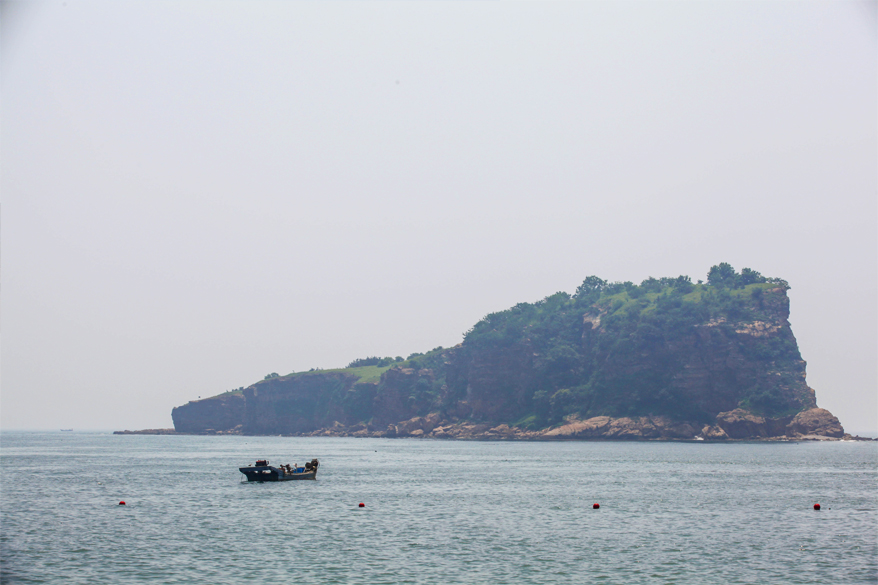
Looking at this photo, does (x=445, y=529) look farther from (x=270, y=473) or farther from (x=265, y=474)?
(x=265, y=474)

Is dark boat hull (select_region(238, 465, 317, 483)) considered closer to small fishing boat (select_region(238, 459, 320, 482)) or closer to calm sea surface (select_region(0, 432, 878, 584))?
small fishing boat (select_region(238, 459, 320, 482))

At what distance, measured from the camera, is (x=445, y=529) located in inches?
2077

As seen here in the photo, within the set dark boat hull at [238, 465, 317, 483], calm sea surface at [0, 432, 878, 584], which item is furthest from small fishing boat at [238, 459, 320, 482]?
calm sea surface at [0, 432, 878, 584]

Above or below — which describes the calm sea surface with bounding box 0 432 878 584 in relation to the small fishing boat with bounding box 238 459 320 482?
below

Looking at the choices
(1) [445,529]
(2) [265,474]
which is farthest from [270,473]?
(1) [445,529]

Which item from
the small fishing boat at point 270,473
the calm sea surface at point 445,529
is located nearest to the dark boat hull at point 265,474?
the small fishing boat at point 270,473

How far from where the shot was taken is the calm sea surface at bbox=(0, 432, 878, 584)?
3944 cm

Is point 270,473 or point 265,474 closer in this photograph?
point 265,474

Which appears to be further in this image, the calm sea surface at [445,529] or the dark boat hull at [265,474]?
the dark boat hull at [265,474]

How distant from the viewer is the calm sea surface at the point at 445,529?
39438 millimetres

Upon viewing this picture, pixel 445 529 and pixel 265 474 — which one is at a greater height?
pixel 265 474

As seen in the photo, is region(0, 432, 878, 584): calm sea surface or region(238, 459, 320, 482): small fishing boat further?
region(238, 459, 320, 482): small fishing boat

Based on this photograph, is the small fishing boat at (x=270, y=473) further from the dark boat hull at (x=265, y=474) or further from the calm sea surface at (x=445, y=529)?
the calm sea surface at (x=445, y=529)

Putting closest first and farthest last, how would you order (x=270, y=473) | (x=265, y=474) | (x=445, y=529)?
(x=445, y=529)
(x=265, y=474)
(x=270, y=473)
